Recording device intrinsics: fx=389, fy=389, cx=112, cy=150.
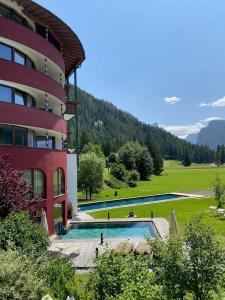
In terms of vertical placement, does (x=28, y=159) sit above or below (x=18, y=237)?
above

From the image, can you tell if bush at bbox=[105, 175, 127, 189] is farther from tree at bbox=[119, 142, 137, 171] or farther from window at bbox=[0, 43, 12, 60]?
window at bbox=[0, 43, 12, 60]

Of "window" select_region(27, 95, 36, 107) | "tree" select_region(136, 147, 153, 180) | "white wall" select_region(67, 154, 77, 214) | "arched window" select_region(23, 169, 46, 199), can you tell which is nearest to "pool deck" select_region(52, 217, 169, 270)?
"white wall" select_region(67, 154, 77, 214)

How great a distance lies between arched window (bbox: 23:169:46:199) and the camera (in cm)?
2905

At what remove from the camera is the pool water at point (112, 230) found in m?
34.7

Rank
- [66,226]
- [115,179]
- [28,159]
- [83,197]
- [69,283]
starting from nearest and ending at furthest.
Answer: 1. [69,283]
2. [28,159]
3. [66,226]
4. [83,197]
5. [115,179]

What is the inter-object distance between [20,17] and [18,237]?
2019 centimetres

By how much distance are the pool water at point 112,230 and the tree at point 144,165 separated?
235ft

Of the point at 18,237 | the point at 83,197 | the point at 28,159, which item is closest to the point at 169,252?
the point at 18,237

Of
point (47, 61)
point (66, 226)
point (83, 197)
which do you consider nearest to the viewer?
point (47, 61)

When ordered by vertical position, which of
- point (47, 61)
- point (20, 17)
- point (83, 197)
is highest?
point (20, 17)

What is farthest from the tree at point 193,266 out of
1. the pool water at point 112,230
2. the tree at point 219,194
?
the tree at point 219,194

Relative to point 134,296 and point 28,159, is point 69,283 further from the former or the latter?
point 28,159

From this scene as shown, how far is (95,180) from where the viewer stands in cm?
6569

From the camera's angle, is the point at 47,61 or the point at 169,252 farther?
the point at 47,61
